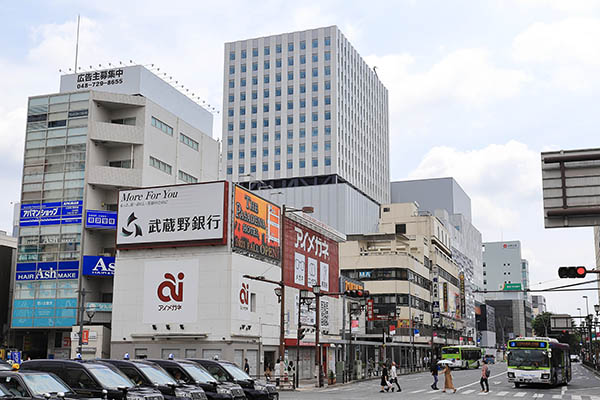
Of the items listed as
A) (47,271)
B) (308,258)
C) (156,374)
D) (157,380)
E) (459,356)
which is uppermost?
(308,258)

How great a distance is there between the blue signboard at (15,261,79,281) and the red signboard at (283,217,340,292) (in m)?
20.3

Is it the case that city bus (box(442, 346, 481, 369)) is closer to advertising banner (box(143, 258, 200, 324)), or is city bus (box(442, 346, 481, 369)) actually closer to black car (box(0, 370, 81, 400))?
advertising banner (box(143, 258, 200, 324))

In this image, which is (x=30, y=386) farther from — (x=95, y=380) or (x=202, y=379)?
(x=202, y=379)

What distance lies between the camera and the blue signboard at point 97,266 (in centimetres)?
6084

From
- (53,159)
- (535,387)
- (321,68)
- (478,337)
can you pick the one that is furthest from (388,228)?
(535,387)

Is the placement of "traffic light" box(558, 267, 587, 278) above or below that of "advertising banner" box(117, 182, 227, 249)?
below

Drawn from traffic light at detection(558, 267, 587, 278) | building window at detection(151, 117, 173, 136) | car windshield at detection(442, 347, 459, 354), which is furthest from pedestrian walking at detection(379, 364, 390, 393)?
car windshield at detection(442, 347, 459, 354)

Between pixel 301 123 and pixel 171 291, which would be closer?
pixel 171 291

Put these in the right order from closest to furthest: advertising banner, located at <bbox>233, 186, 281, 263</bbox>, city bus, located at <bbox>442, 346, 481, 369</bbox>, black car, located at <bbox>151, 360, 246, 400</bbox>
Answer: black car, located at <bbox>151, 360, 246, 400</bbox> → advertising banner, located at <bbox>233, 186, 281, 263</bbox> → city bus, located at <bbox>442, 346, 481, 369</bbox>

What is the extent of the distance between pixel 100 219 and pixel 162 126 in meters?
13.3

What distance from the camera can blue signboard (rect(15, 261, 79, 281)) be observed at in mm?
60969

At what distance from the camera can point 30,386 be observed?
1513 cm

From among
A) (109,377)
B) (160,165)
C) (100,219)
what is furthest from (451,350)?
(109,377)

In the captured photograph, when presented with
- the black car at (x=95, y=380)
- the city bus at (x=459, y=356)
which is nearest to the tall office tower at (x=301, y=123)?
the city bus at (x=459, y=356)
